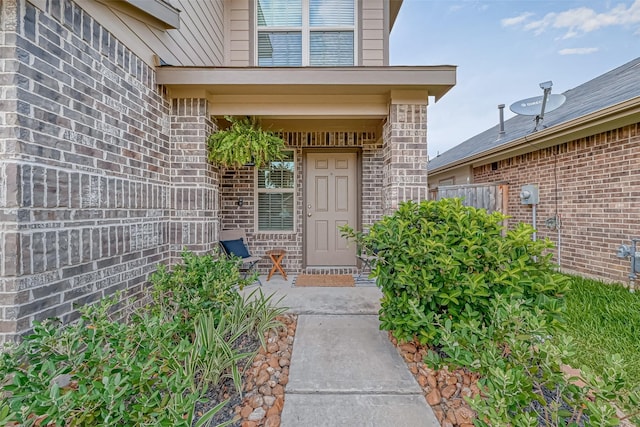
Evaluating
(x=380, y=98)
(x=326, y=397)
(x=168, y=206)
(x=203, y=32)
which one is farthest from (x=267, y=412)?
(x=203, y=32)

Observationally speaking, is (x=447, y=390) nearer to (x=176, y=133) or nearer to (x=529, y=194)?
(x=176, y=133)

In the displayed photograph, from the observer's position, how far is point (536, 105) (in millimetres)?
5457

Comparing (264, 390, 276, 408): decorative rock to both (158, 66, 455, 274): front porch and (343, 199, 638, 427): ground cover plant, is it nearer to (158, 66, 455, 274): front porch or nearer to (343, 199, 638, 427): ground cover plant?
Result: (343, 199, 638, 427): ground cover plant

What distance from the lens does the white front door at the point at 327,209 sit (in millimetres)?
4930

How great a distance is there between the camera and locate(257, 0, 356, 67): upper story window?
456 cm

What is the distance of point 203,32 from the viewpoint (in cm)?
400

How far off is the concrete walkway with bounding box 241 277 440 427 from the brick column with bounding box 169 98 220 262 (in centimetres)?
150

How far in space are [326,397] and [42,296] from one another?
1843 mm

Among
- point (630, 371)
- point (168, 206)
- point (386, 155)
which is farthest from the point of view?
point (386, 155)

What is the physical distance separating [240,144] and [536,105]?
552 centimetres

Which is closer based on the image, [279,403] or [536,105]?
[279,403]

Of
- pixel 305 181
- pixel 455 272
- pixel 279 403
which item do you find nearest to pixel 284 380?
pixel 279 403

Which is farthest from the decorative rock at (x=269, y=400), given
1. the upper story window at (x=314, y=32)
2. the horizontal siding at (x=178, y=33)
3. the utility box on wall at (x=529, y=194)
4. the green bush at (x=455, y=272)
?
the utility box on wall at (x=529, y=194)

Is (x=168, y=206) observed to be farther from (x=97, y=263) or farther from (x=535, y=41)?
(x=535, y=41)
